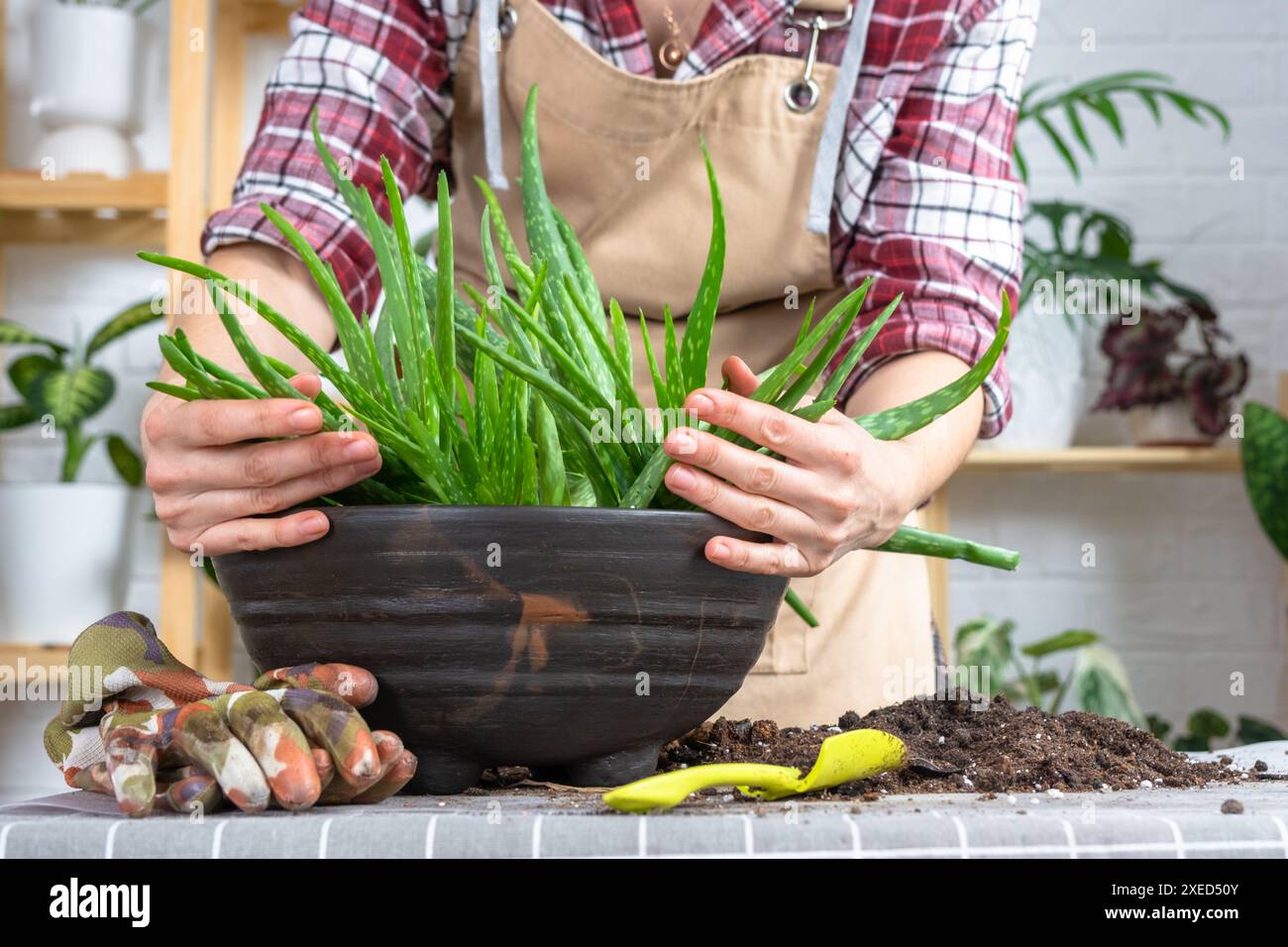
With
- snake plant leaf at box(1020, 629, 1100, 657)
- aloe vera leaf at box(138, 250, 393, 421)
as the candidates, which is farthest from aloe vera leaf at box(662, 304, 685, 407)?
snake plant leaf at box(1020, 629, 1100, 657)

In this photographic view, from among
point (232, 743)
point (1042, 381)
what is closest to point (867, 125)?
point (232, 743)

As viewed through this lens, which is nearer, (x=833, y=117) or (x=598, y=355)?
(x=598, y=355)

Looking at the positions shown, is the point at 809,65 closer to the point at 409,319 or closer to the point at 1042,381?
the point at 409,319

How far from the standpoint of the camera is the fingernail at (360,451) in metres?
0.46

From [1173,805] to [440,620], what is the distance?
25 cm

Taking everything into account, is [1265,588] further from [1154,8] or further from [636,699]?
[636,699]

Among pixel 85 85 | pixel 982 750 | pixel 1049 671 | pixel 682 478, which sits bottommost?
pixel 1049 671

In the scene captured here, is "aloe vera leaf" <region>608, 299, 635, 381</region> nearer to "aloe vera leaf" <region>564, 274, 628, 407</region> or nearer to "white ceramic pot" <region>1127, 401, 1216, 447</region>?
"aloe vera leaf" <region>564, 274, 628, 407</region>

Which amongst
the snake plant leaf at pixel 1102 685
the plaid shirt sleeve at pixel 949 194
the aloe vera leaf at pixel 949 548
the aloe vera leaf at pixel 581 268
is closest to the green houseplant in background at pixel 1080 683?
the snake plant leaf at pixel 1102 685

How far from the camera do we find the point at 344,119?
91cm

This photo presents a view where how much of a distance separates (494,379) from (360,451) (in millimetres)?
57

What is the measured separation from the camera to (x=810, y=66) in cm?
95

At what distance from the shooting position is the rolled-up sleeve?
0.86m
